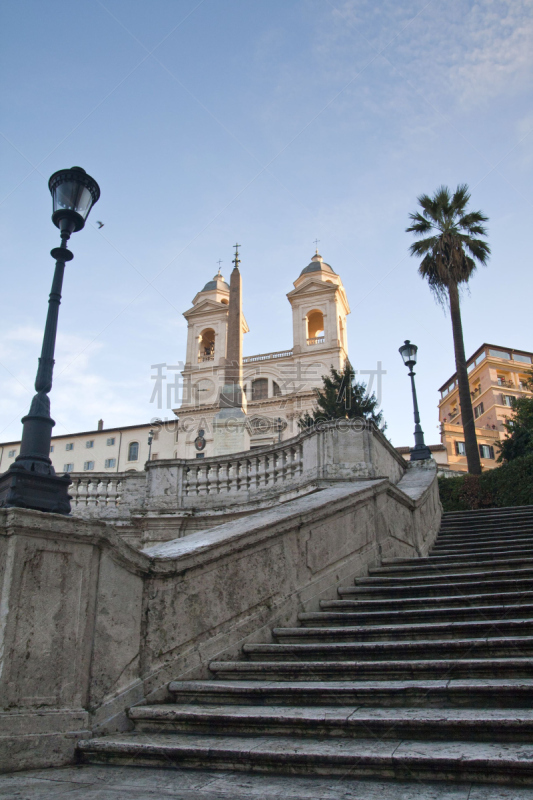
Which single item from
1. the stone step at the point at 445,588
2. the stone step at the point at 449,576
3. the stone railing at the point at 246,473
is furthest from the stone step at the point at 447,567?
the stone railing at the point at 246,473

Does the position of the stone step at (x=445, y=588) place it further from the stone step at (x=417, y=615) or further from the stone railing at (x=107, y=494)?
the stone railing at (x=107, y=494)

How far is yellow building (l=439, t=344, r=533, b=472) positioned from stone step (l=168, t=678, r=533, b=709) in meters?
50.7

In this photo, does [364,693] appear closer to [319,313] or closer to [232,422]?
[232,422]

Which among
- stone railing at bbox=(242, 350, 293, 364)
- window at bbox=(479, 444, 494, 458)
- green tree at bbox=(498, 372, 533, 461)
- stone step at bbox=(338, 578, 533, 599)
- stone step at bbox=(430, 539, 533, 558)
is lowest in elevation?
stone step at bbox=(338, 578, 533, 599)

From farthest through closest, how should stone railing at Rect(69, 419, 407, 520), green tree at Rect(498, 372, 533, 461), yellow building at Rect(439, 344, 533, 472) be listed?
1. yellow building at Rect(439, 344, 533, 472)
2. green tree at Rect(498, 372, 533, 461)
3. stone railing at Rect(69, 419, 407, 520)

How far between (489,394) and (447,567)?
180ft

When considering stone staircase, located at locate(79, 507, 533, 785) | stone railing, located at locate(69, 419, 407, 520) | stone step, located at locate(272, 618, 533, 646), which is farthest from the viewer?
stone railing, located at locate(69, 419, 407, 520)

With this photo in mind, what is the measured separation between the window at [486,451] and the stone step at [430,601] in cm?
4995

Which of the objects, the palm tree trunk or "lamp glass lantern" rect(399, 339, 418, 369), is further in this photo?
the palm tree trunk

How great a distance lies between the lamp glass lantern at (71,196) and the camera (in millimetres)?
5785

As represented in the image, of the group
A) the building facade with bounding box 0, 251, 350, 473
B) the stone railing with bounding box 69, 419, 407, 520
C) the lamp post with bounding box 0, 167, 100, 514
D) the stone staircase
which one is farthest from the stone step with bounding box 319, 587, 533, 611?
the building facade with bounding box 0, 251, 350, 473

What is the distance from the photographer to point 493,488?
16172 millimetres

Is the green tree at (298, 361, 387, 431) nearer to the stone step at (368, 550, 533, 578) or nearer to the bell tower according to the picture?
the stone step at (368, 550, 533, 578)

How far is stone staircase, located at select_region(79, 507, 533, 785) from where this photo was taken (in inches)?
116
